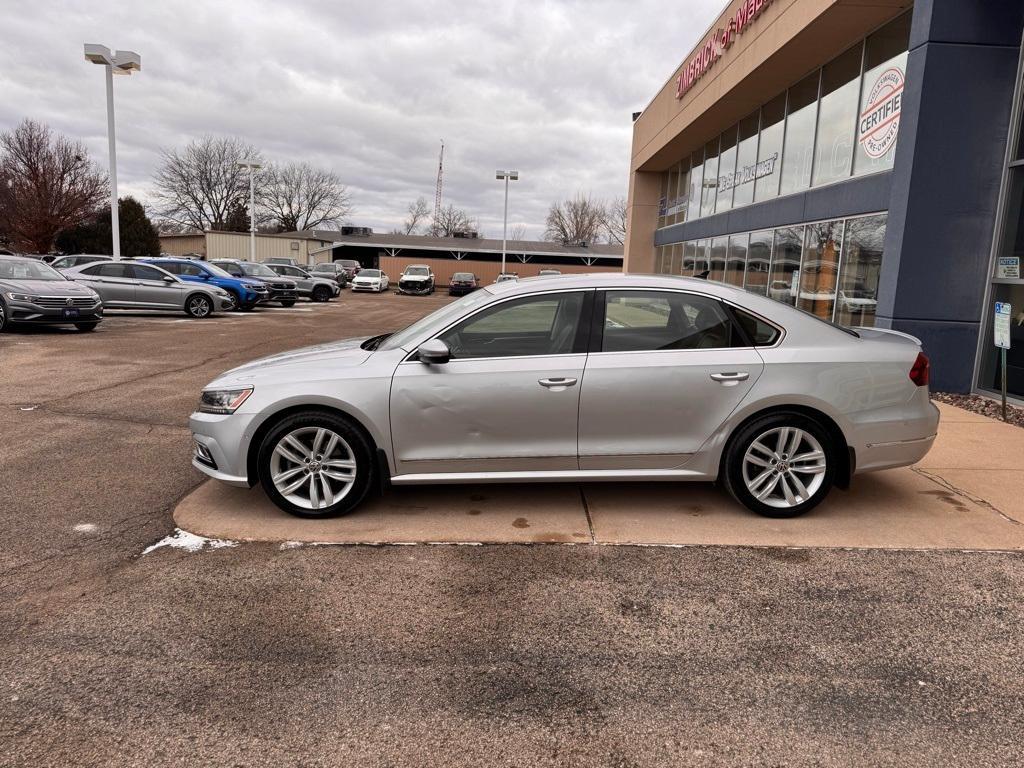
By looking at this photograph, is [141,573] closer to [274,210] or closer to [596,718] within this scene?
[596,718]

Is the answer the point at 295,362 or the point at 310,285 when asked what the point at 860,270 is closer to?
the point at 295,362

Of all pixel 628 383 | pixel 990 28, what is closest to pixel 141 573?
pixel 628 383

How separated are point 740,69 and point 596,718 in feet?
50.1

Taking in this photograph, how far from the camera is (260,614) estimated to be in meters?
3.28

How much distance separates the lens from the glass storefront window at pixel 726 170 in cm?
1842

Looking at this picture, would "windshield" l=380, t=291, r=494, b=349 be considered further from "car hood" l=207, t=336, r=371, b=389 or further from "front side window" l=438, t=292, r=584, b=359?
"car hood" l=207, t=336, r=371, b=389

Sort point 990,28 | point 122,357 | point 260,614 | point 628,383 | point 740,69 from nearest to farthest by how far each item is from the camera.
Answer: point 260,614 < point 628,383 < point 990,28 < point 122,357 < point 740,69

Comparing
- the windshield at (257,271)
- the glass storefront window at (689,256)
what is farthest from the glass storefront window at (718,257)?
the windshield at (257,271)

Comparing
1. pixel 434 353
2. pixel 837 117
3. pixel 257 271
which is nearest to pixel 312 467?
pixel 434 353

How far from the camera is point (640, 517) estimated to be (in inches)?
178

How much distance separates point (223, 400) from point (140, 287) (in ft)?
57.8

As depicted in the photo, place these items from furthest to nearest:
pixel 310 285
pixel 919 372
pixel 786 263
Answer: pixel 310 285 < pixel 786 263 < pixel 919 372

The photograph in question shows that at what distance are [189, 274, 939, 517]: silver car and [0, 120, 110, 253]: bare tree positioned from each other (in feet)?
162

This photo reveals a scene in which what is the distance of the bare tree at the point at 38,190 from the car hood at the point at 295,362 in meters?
49.0
